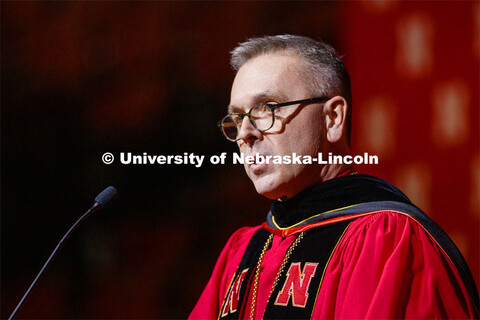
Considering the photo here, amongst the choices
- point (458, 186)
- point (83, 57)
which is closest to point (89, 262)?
point (83, 57)

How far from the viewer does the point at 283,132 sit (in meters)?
1.88

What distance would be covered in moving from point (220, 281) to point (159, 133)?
179 centimetres

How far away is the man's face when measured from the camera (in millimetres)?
1883

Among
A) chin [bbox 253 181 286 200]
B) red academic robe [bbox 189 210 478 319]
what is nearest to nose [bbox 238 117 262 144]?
chin [bbox 253 181 286 200]

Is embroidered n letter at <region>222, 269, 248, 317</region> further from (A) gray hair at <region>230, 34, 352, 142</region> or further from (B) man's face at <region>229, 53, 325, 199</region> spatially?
(A) gray hair at <region>230, 34, 352, 142</region>

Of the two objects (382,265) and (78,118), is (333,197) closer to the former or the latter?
(382,265)

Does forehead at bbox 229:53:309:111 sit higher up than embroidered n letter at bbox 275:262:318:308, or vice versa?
forehead at bbox 229:53:309:111

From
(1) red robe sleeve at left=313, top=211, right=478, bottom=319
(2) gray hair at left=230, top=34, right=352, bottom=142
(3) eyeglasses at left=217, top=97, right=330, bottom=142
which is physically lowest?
(1) red robe sleeve at left=313, top=211, right=478, bottom=319

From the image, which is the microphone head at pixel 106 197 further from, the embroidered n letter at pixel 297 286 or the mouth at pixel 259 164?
the embroidered n letter at pixel 297 286

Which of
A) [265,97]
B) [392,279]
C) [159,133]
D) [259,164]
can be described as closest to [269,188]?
[259,164]

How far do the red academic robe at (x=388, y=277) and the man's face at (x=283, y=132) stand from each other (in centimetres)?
20

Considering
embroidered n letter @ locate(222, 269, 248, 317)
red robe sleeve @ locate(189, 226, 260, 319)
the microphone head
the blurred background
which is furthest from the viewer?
the blurred background

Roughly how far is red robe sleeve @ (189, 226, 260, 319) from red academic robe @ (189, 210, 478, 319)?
1.39 ft

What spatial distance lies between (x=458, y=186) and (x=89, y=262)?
92.1 inches
